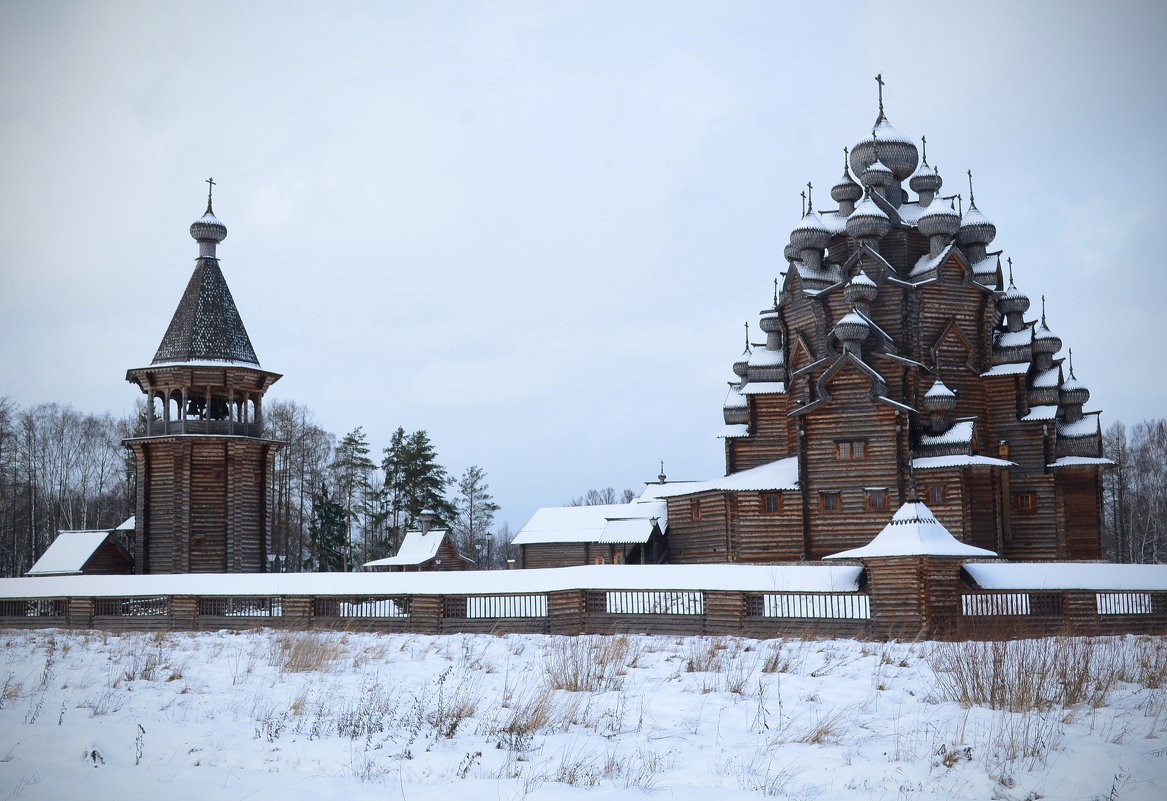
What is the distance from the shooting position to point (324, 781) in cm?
709

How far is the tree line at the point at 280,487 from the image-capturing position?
4988cm

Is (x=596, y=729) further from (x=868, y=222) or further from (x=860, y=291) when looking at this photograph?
(x=868, y=222)

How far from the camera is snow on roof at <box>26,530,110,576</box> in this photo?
31344 mm

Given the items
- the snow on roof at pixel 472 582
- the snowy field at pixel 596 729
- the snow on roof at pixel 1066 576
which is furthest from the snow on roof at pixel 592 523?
the snowy field at pixel 596 729

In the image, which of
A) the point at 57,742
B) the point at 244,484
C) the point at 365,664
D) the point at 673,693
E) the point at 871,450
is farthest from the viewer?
the point at 244,484

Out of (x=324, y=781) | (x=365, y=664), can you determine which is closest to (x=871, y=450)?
(x=365, y=664)

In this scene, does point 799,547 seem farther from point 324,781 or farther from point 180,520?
point 324,781

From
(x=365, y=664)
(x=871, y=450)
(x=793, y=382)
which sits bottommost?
(x=365, y=664)

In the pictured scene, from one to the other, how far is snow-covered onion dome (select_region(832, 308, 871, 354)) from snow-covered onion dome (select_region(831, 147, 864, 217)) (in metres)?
8.36

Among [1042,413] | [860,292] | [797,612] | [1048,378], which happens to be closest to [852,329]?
[860,292]

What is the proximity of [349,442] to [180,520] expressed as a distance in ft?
84.2

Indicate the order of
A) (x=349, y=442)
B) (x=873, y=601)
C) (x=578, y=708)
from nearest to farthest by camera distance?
→ (x=578, y=708) < (x=873, y=601) < (x=349, y=442)

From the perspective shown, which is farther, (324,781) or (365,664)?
(365,664)

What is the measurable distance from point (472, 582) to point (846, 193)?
25560 millimetres
